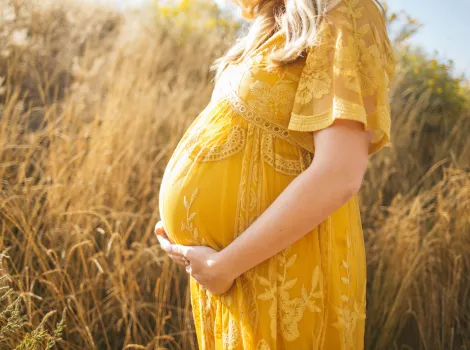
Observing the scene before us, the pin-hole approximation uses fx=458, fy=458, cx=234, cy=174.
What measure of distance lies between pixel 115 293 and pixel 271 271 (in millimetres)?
1241

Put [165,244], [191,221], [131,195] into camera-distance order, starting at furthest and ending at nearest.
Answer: [131,195] → [165,244] → [191,221]

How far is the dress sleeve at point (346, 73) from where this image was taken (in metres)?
0.99

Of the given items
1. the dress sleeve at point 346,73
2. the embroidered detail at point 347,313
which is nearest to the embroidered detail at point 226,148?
the dress sleeve at point 346,73

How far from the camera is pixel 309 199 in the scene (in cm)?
100

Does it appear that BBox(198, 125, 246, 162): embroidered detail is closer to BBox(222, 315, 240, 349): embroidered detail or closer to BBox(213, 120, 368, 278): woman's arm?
BBox(213, 120, 368, 278): woman's arm

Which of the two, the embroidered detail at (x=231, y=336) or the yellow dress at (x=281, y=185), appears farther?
the embroidered detail at (x=231, y=336)

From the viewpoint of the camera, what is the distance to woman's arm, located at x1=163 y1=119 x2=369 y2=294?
99 centimetres

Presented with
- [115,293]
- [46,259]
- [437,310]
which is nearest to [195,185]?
[115,293]

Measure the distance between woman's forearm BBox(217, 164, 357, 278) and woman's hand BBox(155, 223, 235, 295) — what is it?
0.08 ft

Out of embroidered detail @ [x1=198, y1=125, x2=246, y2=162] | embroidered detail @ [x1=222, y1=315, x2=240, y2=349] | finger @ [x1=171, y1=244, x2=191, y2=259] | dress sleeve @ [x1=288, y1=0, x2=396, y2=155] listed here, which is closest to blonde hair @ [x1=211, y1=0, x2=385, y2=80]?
dress sleeve @ [x1=288, y1=0, x2=396, y2=155]

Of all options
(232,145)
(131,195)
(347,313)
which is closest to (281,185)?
(232,145)

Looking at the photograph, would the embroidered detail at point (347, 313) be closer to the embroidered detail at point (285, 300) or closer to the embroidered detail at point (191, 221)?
the embroidered detail at point (285, 300)

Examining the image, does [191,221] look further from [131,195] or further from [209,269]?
[131,195]

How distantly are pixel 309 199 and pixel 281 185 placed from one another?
0.48 ft
